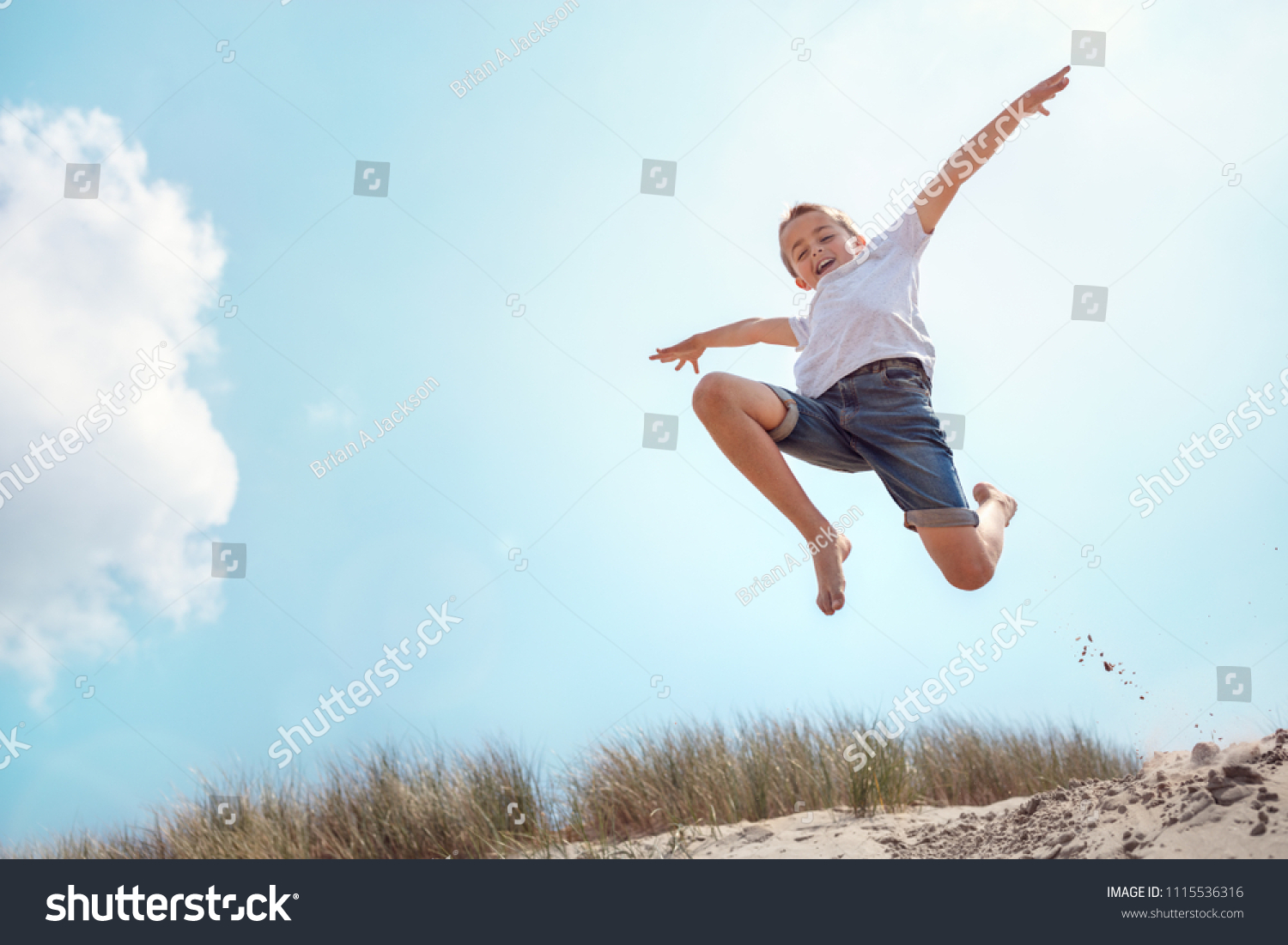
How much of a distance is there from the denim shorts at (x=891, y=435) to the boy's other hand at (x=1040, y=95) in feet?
3.71

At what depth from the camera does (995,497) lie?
15.5ft

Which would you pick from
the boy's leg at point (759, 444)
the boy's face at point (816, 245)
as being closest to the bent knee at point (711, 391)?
the boy's leg at point (759, 444)

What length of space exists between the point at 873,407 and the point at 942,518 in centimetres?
58

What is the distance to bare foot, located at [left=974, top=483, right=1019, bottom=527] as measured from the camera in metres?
4.67

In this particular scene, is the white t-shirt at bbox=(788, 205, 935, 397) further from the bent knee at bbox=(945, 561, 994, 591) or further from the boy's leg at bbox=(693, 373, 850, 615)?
the bent knee at bbox=(945, 561, 994, 591)

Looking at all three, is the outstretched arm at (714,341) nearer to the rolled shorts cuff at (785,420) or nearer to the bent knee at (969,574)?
the rolled shorts cuff at (785,420)

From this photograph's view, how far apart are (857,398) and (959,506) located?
0.66m

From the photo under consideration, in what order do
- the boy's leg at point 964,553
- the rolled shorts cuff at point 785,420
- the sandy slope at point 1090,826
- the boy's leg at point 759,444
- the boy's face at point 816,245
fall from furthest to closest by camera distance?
1. the boy's face at point 816,245
2. the boy's leg at point 964,553
3. the rolled shorts cuff at point 785,420
4. the boy's leg at point 759,444
5. the sandy slope at point 1090,826

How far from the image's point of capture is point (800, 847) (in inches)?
154

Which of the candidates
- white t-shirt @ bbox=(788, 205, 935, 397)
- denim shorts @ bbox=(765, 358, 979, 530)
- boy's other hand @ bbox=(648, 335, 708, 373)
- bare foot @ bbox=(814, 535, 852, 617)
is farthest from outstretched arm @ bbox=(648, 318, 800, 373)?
bare foot @ bbox=(814, 535, 852, 617)

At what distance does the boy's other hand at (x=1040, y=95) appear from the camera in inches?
147
